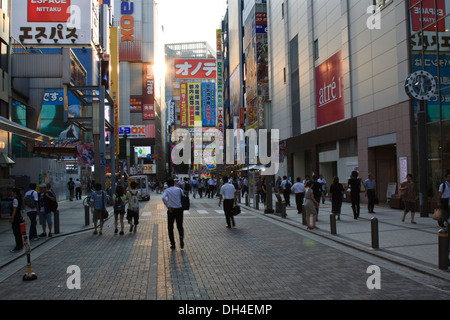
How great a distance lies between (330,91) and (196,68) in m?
78.3

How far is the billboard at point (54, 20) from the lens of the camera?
31000 mm

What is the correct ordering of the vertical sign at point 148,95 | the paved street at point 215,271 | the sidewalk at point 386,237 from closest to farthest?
1. the paved street at point 215,271
2. the sidewalk at point 386,237
3. the vertical sign at point 148,95

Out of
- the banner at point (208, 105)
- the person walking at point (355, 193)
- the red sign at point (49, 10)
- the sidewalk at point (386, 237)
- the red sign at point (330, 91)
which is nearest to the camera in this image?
the sidewalk at point (386, 237)

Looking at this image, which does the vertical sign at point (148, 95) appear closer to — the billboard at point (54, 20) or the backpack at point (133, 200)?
the billboard at point (54, 20)

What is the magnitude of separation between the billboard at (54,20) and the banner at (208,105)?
61.7 metres

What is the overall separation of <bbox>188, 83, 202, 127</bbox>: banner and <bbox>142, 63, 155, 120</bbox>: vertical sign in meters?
8.49

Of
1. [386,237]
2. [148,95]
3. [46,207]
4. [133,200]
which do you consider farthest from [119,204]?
[148,95]

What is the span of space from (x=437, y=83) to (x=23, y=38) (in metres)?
28.9

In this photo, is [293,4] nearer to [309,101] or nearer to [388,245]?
[309,101]

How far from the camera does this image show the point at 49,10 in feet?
104

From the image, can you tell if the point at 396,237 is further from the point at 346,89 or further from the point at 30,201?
the point at 346,89

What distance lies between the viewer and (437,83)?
1627cm

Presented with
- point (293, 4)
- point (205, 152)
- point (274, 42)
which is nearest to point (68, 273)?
point (293, 4)

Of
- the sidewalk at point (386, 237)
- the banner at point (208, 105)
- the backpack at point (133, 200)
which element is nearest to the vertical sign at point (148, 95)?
the banner at point (208, 105)
